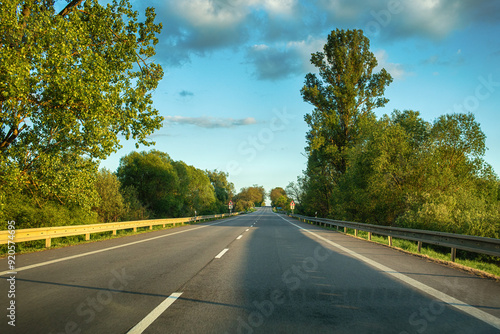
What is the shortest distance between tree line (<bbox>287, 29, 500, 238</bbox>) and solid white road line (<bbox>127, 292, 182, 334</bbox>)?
16294 millimetres

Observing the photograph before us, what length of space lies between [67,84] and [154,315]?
31.6 feet

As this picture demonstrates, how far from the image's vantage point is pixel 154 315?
4062 millimetres

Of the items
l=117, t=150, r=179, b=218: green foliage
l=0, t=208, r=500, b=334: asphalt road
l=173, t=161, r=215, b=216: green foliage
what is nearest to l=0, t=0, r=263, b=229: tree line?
l=0, t=208, r=500, b=334: asphalt road

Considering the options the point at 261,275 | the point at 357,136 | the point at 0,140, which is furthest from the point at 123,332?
the point at 357,136

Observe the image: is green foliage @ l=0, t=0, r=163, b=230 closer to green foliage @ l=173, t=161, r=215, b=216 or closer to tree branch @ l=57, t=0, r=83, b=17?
tree branch @ l=57, t=0, r=83, b=17

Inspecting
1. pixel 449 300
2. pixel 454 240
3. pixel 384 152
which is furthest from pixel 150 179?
pixel 449 300

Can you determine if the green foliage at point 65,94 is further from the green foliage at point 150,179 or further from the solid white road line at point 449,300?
the green foliage at point 150,179

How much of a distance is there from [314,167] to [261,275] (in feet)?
101

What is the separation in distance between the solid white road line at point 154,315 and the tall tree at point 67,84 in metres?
8.53

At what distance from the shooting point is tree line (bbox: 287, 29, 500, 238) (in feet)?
71.5

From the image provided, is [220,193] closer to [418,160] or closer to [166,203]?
[166,203]

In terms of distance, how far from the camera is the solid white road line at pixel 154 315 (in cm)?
360

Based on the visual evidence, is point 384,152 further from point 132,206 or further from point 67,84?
point 132,206

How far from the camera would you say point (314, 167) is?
36719mm
